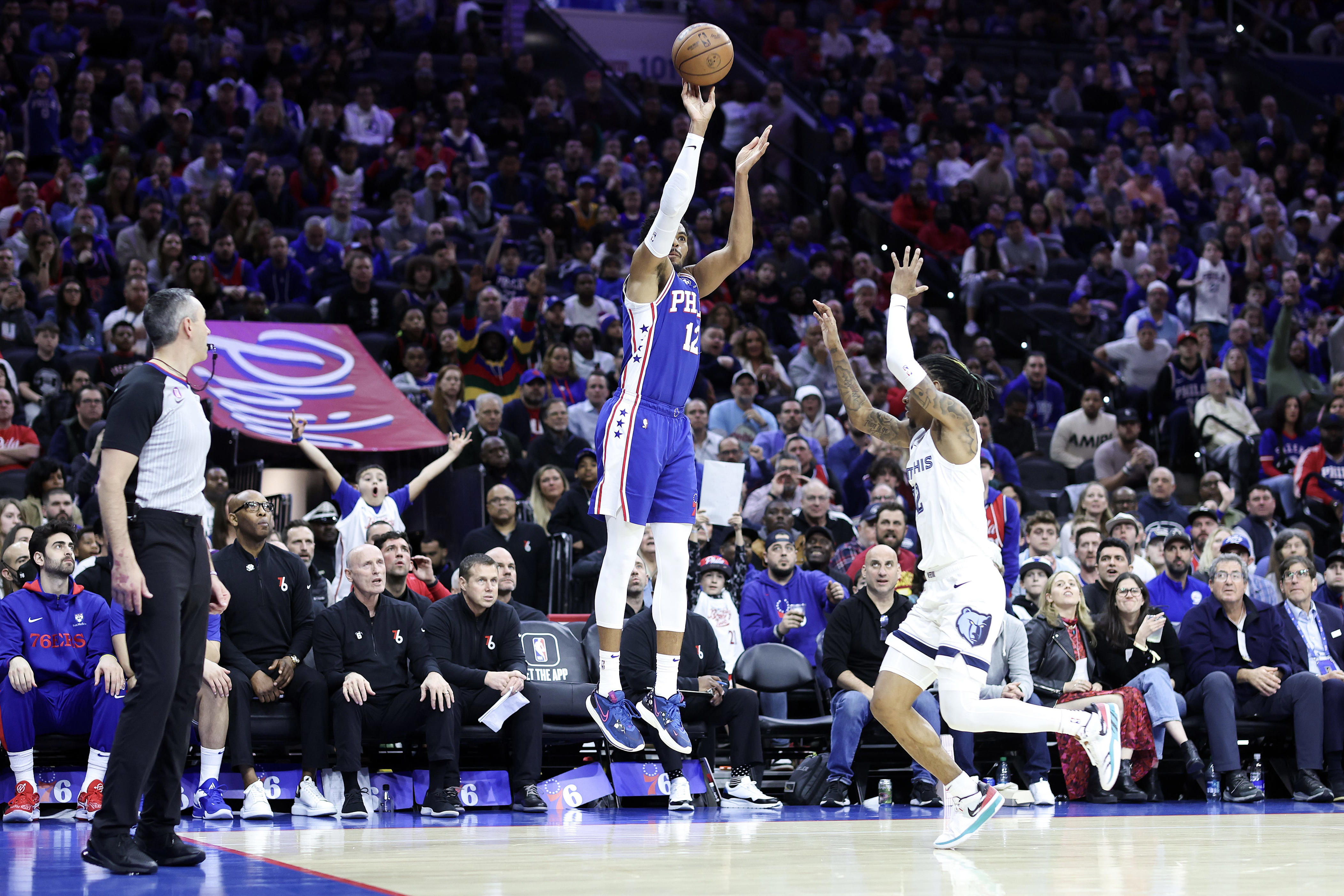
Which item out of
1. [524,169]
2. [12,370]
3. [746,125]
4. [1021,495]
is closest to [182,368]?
[12,370]

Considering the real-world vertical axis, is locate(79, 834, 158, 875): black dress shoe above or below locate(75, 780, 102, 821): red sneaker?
above

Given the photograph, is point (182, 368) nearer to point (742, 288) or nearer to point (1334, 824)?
point (1334, 824)

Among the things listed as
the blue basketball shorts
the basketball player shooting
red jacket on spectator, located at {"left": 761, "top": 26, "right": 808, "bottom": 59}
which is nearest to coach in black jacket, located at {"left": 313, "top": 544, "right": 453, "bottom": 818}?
the blue basketball shorts

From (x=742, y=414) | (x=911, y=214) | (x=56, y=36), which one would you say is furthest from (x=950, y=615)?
(x=56, y=36)

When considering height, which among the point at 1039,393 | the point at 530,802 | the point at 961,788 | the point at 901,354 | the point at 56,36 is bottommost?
the point at 530,802

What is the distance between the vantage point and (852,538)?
11719mm

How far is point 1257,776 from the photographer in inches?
390

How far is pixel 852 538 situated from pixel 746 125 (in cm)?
977

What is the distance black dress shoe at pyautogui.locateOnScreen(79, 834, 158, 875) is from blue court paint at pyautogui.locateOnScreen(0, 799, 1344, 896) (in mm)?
50

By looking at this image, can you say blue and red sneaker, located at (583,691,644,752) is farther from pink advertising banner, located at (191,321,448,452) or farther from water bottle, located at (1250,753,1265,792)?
pink advertising banner, located at (191,321,448,452)

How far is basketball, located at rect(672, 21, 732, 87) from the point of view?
651cm

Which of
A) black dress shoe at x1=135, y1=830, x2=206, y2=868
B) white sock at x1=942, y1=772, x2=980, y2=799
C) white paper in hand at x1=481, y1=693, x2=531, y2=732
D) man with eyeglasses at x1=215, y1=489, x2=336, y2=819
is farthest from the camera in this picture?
white paper in hand at x1=481, y1=693, x2=531, y2=732

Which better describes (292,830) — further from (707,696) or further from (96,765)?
(707,696)

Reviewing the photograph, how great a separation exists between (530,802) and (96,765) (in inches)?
95.3
